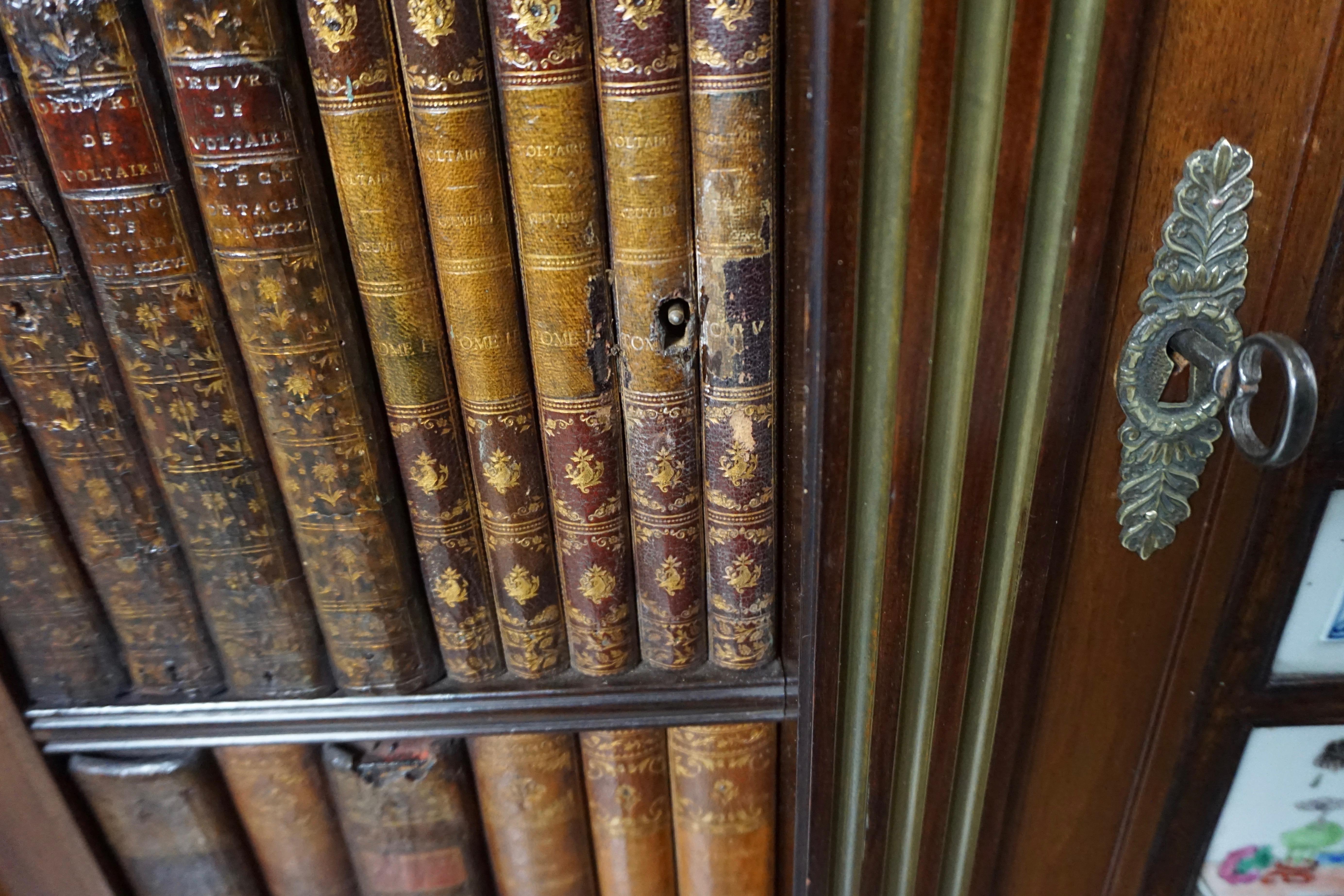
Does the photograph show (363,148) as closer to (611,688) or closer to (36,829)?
(611,688)

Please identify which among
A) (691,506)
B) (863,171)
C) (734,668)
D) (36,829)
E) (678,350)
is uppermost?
(863,171)

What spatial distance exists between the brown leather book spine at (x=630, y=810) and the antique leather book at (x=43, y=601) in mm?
353

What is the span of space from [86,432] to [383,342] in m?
0.20

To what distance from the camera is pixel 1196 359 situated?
424 mm

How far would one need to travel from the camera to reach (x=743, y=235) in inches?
17.4

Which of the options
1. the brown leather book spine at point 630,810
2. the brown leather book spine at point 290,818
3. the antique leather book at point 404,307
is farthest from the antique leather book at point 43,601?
the brown leather book spine at point 630,810

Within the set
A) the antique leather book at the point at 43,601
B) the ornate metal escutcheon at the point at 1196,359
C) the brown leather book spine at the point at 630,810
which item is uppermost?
the ornate metal escutcheon at the point at 1196,359

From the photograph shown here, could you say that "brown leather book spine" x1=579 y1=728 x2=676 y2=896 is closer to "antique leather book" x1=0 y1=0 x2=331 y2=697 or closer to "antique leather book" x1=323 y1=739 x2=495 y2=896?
"antique leather book" x1=323 y1=739 x2=495 y2=896

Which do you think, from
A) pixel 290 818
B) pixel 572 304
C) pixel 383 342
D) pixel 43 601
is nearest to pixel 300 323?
pixel 383 342

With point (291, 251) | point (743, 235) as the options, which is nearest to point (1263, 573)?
point (743, 235)

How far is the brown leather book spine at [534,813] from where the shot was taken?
1.97ft

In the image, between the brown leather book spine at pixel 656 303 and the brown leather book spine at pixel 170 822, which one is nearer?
the brown leather book spine at pixel 656 303

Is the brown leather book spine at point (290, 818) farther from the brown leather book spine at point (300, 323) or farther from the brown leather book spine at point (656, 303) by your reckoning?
the brown leather book spine at point (656, 303)

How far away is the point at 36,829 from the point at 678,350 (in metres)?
0.61
